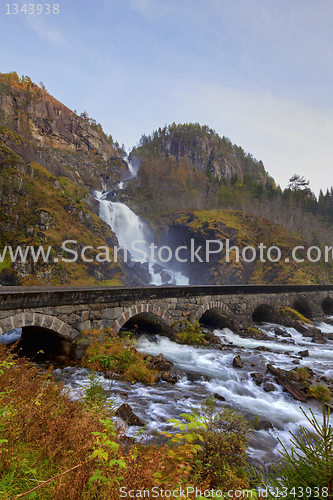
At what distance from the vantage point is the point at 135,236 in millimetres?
45562

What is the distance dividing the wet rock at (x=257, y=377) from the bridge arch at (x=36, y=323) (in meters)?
6.68

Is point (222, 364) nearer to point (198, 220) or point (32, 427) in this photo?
point (32, 427)

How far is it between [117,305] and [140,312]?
1.44m

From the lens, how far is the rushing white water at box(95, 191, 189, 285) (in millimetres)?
40344

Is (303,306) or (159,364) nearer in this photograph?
(159,364)

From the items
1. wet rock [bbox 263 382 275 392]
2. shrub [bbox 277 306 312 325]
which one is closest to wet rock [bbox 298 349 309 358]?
wet rock [bbox 263 382 275 392]

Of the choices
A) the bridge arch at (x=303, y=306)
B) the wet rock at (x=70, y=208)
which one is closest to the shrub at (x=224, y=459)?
the bridge arch at (x=303, y=306)

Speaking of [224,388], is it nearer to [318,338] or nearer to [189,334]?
[189,334]

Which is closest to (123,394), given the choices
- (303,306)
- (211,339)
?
(211,339)

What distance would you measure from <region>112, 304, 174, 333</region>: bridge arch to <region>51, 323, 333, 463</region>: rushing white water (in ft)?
4.59

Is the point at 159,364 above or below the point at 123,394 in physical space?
below

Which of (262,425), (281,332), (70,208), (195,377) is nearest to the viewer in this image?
(262,425)

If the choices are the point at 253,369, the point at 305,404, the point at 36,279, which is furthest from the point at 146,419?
the point at 36,279

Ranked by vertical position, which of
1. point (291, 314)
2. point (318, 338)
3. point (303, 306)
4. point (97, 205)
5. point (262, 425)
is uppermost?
point (97, 205)
